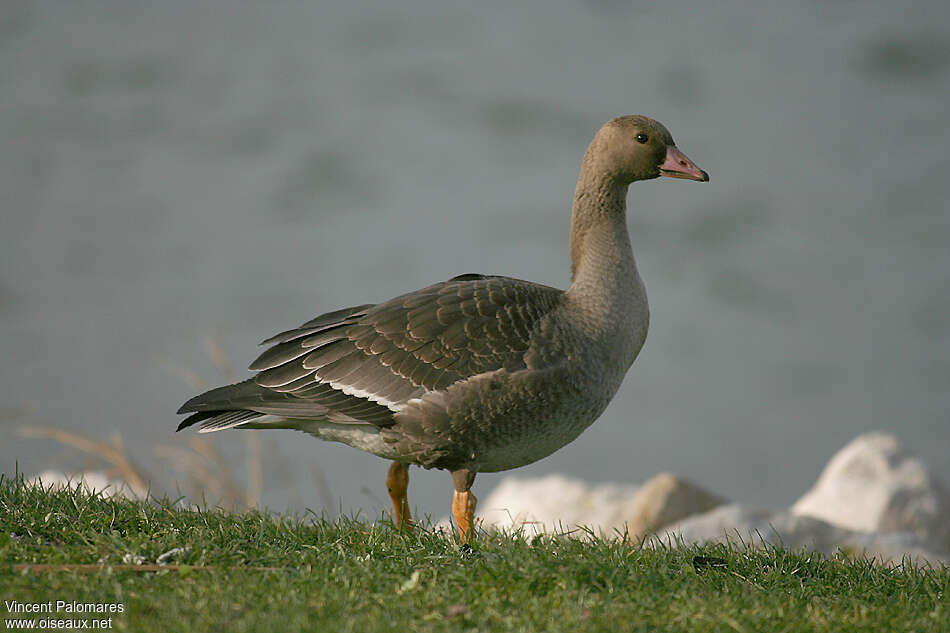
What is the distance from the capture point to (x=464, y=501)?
20.6 ft

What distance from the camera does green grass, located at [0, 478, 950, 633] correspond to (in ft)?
14.5

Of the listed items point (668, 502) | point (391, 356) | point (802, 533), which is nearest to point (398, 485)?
point (391, 356)

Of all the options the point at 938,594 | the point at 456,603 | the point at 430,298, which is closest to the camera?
the point at 456,603

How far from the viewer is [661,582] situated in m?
5.07

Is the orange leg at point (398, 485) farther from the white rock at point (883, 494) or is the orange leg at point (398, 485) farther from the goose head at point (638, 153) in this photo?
the white rock at point (883, 494)

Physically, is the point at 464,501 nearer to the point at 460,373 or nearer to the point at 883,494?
the point at 460,373

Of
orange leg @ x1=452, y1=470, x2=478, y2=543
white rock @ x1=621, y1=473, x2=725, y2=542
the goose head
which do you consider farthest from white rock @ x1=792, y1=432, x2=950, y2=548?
orange leg @ x1=452, y1=470, x2=478, y2=543

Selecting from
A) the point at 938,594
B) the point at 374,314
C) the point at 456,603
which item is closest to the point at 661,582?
the point at 456,603

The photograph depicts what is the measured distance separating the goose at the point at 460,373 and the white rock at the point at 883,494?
5.73 m

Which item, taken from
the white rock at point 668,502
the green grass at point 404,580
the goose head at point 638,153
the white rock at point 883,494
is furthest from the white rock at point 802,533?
the goose head at point 638,153

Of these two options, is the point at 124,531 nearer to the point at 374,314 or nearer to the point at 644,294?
the point at 374,314

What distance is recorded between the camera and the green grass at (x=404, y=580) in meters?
4.42

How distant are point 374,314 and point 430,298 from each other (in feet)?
1.26

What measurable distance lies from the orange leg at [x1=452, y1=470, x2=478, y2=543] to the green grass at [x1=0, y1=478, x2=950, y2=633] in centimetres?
36
